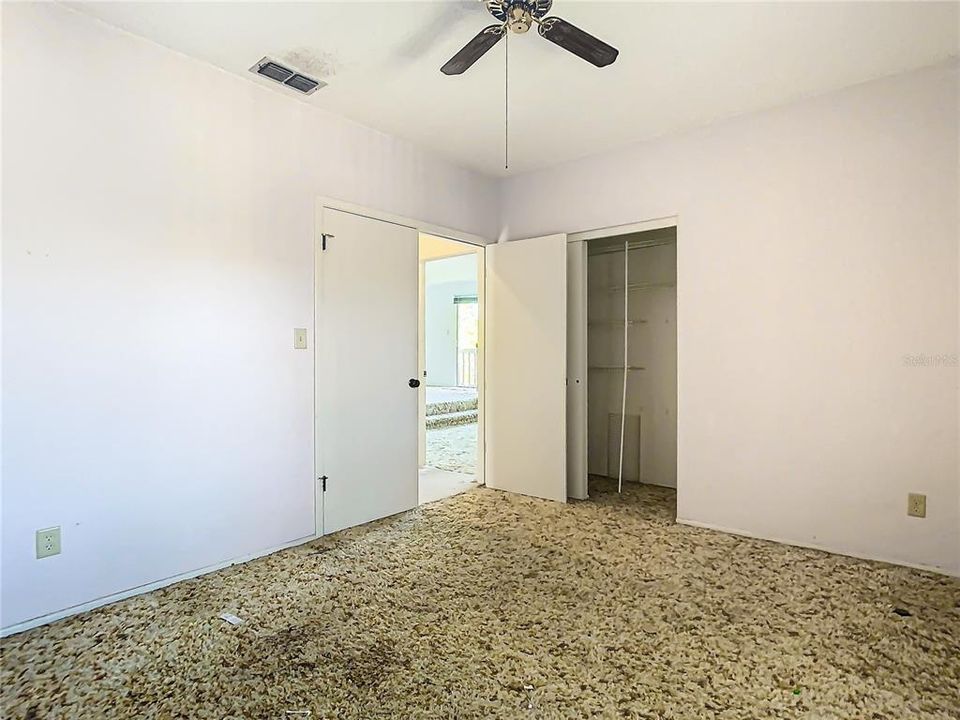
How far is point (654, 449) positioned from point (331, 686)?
11.2 feet

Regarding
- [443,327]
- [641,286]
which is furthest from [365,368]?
[443,327]

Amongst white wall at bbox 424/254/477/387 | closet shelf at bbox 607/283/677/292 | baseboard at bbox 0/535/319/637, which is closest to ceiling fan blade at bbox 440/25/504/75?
baseboard at bbox 0/535/319/637

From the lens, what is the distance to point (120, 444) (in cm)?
245

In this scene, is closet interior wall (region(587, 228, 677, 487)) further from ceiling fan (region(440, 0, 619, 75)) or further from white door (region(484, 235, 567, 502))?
ceiling fan (region(440, 0, 619, 75))

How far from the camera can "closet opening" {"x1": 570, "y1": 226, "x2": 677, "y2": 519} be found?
4531 millimetres

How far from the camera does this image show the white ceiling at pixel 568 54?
232 cm

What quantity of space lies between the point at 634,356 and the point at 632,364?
0.07 meters

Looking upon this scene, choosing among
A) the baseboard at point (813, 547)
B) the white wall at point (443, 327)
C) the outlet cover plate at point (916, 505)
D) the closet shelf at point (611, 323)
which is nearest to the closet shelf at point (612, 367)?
the closet shelf at point (611, 323)

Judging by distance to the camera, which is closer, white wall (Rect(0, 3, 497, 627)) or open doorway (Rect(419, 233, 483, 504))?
white wall (Rect(0, 3, 497, 627))

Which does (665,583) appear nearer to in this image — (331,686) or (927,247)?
(331,686)

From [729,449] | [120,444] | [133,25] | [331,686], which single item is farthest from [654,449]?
[133,25]

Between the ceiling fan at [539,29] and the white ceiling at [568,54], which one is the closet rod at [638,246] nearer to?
the white ceiling at [568,54]

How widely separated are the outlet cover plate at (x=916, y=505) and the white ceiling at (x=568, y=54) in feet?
6.94

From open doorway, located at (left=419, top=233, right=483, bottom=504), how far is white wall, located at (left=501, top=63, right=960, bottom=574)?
170 cm
